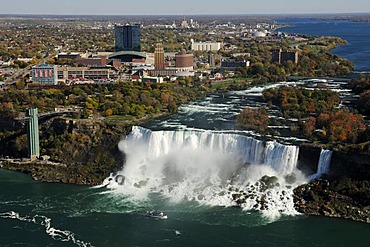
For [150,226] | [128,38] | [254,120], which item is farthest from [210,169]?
[128,38]

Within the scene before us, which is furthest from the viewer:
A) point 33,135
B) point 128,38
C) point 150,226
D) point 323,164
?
point 128,38

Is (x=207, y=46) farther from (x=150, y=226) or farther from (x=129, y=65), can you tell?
(x=150, y=226)

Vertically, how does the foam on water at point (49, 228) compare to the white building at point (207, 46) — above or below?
below

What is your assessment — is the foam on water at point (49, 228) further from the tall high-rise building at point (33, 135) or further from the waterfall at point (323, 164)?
the waterfall at point (323, 164)

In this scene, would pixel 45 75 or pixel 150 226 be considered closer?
pixel 150 226

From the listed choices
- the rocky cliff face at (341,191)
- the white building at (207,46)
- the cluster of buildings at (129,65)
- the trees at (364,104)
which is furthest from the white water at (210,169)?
the white building at (207,46)

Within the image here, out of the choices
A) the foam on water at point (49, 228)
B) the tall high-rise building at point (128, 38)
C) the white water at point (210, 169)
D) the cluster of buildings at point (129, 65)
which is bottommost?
the foam on water at point (49, 228)

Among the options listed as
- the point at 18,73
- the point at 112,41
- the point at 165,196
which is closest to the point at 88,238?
the point at 165,196
